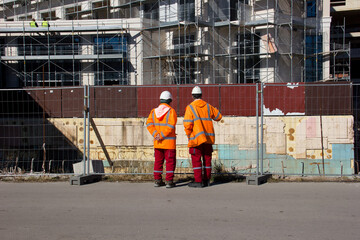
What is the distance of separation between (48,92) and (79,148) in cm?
358

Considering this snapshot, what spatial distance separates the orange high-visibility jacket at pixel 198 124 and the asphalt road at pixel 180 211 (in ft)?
2.92

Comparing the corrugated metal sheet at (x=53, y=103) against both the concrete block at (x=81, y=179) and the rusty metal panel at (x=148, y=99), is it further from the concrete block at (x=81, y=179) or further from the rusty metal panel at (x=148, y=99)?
the concrete block at (x=81, y=179)

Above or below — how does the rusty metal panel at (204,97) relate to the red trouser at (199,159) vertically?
above

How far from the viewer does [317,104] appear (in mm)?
12773

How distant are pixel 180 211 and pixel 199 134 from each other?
170 cm

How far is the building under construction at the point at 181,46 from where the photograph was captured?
26.4m

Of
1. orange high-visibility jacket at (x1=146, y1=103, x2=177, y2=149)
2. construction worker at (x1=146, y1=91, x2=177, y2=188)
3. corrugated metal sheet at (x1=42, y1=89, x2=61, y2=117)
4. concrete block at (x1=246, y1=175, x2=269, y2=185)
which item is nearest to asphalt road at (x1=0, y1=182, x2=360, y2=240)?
concrete block at (x1=246, y1=175, x2=269, y2=185)

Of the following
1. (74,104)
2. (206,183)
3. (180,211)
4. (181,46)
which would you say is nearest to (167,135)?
(206,183)

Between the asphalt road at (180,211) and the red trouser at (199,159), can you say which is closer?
the asphalt road at (180,211)

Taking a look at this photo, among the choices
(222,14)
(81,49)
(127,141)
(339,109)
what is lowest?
(127,141)

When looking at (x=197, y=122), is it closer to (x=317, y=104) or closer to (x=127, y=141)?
(x=127, y=141)

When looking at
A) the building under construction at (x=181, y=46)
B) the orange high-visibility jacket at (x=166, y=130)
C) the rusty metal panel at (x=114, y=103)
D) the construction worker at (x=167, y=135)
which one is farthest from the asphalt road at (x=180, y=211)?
the building under construction at (x=181, y=46)

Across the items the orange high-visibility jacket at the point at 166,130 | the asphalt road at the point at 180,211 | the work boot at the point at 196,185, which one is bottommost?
the asphalt road at the point at 180,211

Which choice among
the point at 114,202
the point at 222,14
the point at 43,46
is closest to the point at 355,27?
the point at 222,14
